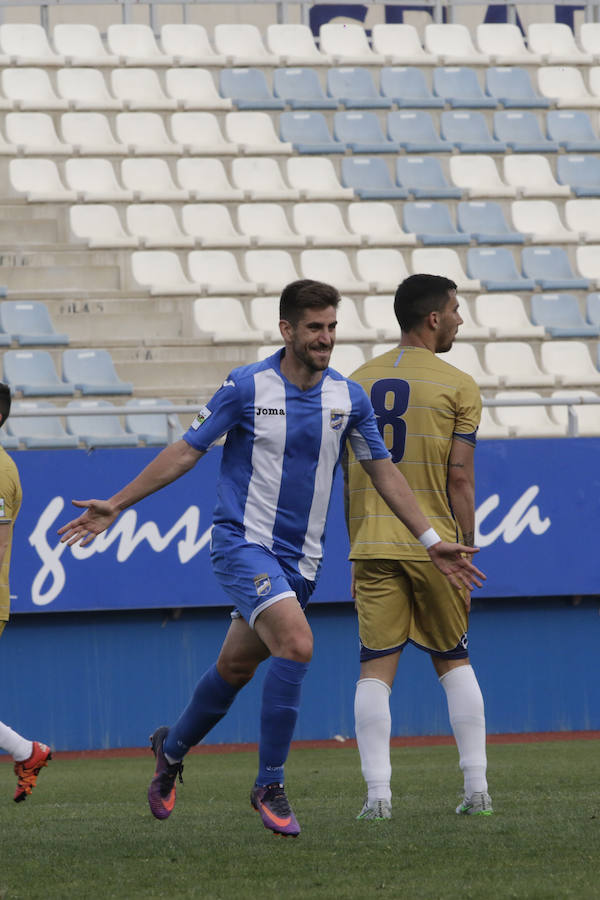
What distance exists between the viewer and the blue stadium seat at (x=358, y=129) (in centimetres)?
1698

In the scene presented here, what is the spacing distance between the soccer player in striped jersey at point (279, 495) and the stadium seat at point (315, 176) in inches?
446

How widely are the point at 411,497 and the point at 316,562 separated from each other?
42 centimetres

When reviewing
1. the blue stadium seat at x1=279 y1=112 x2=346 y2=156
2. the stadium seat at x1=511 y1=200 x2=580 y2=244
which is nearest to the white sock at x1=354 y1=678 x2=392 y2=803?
the stadium seat at x1=511 y1=200 x2=580 y2=244

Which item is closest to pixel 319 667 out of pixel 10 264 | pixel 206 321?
pixel 206 321

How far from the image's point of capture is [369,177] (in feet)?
54.0

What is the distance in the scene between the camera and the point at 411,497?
5.18 m

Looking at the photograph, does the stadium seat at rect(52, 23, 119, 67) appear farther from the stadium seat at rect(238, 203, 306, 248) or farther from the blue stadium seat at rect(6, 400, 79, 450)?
the blue stadium seat at rect(6, 400, 79, 450)

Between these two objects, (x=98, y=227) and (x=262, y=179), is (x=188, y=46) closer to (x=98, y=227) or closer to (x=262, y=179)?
(x=262, y=179)

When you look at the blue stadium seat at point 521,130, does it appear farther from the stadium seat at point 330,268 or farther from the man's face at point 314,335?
the man's face at point 314,335

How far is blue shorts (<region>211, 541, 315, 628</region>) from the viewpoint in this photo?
4836 millimetres

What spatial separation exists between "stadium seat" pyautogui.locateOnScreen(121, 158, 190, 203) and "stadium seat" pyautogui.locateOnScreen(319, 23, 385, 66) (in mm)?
3208

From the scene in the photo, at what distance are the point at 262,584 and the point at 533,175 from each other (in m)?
13.0

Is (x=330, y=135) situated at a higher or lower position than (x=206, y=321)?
higher

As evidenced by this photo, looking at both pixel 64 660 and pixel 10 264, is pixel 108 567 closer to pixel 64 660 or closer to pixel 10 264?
pixel 64 660
